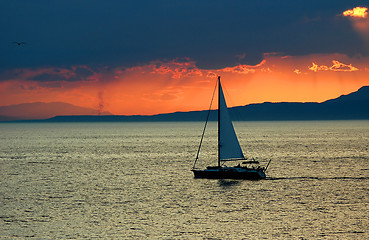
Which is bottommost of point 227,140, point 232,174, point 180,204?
point 180,204

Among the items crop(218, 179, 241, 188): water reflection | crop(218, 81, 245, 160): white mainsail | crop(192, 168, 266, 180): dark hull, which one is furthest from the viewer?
crop(218, 81, 245, 160): white mainsail

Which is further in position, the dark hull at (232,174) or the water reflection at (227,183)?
the dark hull at (232,174)

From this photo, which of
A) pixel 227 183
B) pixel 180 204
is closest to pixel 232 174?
pixel 227 183

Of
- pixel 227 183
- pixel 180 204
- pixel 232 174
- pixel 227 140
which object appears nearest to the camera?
pixel 180 204

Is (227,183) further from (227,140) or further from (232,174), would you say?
(227,140)

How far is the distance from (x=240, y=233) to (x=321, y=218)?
1158 cm

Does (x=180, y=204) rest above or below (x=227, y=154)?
below

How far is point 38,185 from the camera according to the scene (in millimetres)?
85438

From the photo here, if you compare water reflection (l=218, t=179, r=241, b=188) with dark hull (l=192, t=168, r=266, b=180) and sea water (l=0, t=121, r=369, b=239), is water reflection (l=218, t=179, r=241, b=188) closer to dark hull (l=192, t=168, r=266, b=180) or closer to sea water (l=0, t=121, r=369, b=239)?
sea water (l=0, t=121, r=369, b=239)

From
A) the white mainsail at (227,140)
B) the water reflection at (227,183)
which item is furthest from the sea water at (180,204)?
the white mainsail at (227,140)

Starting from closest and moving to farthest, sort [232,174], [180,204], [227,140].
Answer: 1. [180,204]
2. [232,174]
3. [227,140]

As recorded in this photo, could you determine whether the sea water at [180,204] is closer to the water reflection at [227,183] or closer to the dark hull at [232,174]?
the water reflection at [227,183]

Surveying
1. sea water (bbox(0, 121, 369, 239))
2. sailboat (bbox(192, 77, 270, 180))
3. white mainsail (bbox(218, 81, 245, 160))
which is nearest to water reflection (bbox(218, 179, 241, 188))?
sea water (bbox(0, 121, 369, 239))

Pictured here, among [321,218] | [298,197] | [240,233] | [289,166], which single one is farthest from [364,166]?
[240,233]
